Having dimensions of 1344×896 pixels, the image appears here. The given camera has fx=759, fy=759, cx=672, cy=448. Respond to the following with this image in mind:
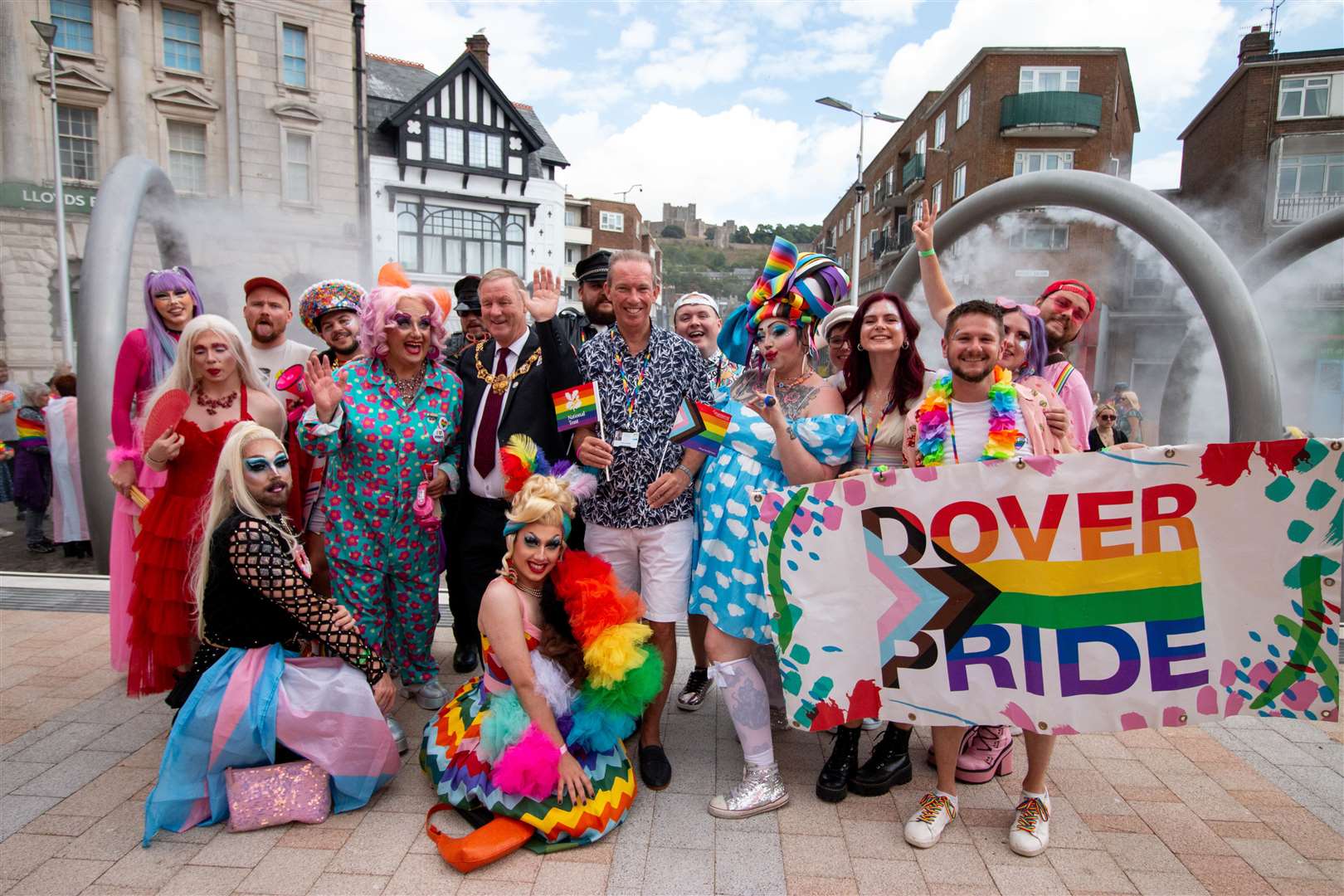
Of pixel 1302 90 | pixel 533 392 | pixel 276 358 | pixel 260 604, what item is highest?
pixel 1302 90

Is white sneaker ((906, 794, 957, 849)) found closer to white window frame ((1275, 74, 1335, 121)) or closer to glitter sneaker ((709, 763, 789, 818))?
glitter sneaker ((709, 763, 789, 818))

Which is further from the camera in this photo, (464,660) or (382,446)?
(464,660)

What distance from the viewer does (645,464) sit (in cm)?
319

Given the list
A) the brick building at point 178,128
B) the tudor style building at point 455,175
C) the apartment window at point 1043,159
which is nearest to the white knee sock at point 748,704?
the brick building at point 178,128

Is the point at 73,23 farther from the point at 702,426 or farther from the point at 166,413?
the point at 702,426

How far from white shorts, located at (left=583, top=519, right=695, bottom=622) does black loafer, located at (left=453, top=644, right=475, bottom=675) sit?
58.6 inches

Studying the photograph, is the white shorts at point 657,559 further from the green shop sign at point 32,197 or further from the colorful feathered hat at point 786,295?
the green shop sign at point 32,197

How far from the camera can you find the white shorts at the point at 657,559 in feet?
10.6

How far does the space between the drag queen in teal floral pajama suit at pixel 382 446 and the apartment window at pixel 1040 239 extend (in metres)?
25.1

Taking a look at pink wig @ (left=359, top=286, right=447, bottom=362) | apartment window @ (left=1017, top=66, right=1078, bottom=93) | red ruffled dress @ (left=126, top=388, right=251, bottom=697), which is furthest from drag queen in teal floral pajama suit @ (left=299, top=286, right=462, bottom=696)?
apartment window @ (left=1017, top=66, right=1078, bottom=93)

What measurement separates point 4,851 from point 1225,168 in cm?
3044

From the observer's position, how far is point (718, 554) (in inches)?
120

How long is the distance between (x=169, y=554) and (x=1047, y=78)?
3076 centimetres

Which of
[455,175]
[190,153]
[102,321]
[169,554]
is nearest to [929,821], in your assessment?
[169,554]
